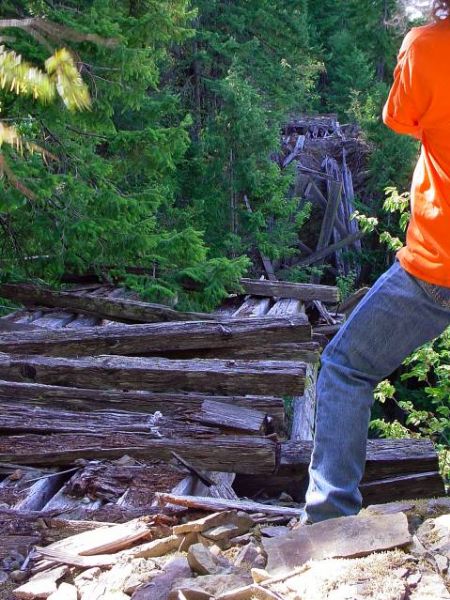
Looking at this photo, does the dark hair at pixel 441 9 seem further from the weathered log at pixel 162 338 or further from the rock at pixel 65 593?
the weathered log at pixel 162 338

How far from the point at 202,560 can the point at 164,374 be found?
2.81m

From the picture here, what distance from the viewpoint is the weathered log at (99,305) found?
8039 mm

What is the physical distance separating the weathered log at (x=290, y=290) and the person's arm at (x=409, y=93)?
6.74 metres

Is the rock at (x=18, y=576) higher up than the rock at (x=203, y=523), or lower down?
lower down

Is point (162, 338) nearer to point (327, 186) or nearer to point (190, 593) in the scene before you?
point (190, 593)

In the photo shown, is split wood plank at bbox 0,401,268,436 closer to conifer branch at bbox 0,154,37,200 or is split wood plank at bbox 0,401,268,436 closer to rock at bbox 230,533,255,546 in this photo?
rock at bbox 230,533,255,546

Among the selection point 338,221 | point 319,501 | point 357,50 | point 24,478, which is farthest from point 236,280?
point 357,50

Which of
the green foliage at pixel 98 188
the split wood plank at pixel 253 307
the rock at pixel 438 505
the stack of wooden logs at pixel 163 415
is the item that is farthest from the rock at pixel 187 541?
the green foliage at pixel 98 188

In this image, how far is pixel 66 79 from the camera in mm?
1971

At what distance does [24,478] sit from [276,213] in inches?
633

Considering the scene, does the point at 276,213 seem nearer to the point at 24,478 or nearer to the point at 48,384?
the point at 48,384

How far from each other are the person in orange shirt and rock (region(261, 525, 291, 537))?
0.32 feet

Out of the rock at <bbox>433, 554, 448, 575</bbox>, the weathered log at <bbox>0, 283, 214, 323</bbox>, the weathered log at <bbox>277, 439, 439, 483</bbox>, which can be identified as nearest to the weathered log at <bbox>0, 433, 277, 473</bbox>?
the weathered log at <bbox>277, 439, 439, 483</bbox>

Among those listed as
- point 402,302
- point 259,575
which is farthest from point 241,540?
point 402,302
